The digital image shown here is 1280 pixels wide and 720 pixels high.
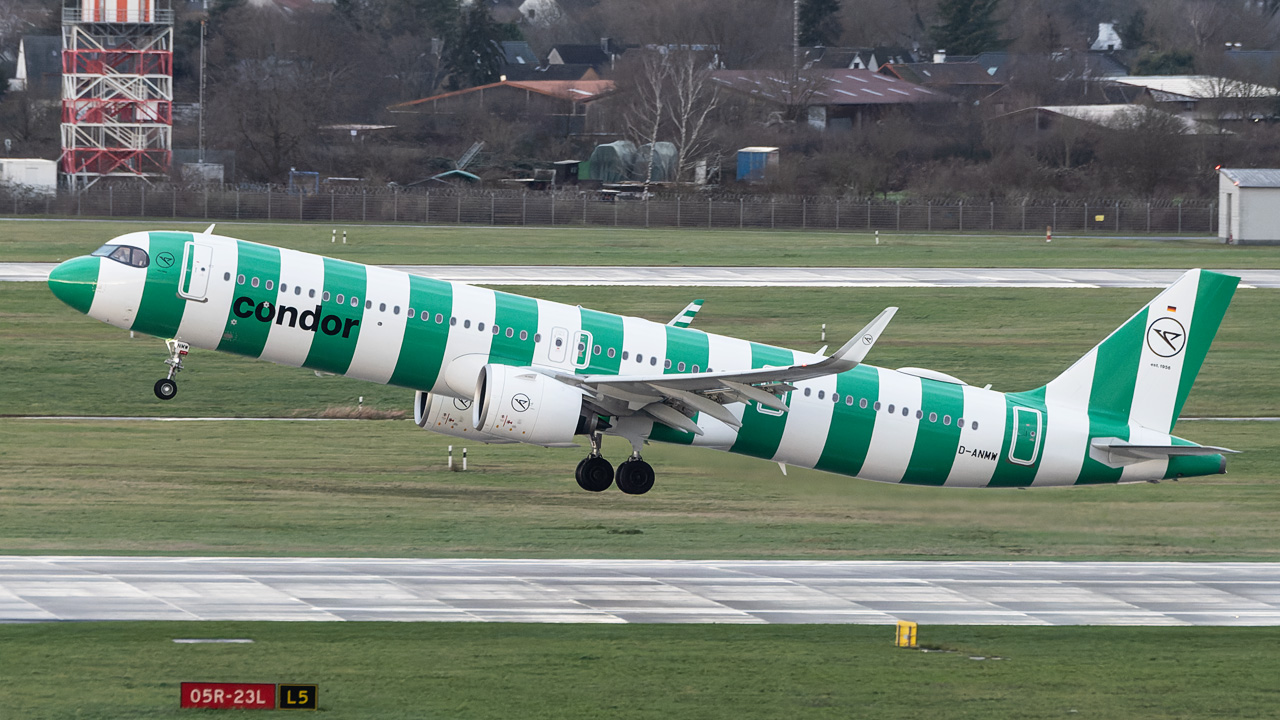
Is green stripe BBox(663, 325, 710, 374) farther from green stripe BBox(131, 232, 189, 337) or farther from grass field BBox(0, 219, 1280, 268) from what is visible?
grass field BBox(0, 219, 1280, 268)

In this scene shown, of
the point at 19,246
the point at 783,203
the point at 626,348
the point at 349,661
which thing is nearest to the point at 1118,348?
the point at 626,348

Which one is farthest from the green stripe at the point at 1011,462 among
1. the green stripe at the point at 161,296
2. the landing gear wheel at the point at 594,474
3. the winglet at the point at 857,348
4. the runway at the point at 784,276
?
the runway at the point at 784,276

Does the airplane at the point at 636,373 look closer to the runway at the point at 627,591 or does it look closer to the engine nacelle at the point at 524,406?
the engine nacelle at the point at 524,406

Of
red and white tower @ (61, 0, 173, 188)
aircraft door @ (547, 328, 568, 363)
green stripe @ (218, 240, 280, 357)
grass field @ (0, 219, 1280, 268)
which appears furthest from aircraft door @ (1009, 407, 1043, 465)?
red and white tower @ (61, 0, 173, 188)

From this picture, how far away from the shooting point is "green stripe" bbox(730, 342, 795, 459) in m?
39.8

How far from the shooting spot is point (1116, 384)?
143 feet

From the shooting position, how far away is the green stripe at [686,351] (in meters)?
39.0

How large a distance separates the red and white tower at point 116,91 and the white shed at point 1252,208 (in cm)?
8640

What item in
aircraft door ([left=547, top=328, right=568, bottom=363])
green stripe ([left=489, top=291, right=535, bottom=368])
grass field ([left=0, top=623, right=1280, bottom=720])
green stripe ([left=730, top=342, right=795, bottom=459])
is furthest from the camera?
green stripe ([left=730, top=342, right=795, bottom=459])

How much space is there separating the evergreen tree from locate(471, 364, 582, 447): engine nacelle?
15259cm

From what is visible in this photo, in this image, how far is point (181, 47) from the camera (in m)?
172

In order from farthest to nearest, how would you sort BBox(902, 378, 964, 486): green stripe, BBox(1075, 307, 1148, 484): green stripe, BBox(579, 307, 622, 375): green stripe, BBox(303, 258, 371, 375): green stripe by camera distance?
BBox(1075, 307, 1148, 484): green stripe
BBox(902, 378, 964, 486): green stripe
BBox(579, 307, 622, 375): green stripe
BBox(303, 258, 371, 375): green stripe

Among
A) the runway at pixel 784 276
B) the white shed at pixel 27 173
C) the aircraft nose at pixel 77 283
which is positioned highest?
the white shed at pixel 27 173

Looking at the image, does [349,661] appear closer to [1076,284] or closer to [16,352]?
[16,352]
